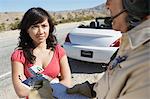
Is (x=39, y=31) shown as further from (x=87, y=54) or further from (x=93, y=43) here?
(x=87, y=54)

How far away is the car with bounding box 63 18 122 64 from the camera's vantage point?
8359 millimetres

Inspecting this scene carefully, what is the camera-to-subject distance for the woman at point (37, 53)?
3148mm

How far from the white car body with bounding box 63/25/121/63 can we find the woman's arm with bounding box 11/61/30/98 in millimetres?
5182

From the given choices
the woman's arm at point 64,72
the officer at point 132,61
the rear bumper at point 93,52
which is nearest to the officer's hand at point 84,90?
the officer at point 132,61

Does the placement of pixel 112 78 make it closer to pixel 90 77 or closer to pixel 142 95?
pixel 142 95

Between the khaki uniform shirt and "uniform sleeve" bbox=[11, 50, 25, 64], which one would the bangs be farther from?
the khaki uniform shirt

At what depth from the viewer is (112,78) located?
1.37 metres

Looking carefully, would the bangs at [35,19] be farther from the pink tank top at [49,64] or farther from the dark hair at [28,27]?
the pink tank top at [49,64]

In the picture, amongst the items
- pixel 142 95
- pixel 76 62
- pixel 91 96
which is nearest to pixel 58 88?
pixel 91 96

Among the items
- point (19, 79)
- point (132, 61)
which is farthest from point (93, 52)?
point (132, 61)

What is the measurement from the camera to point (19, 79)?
3076 millimetres

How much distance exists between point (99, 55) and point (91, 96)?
21.5 ft

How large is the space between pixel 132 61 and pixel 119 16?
0.33 m

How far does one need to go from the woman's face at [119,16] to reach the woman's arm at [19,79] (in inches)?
55.2
